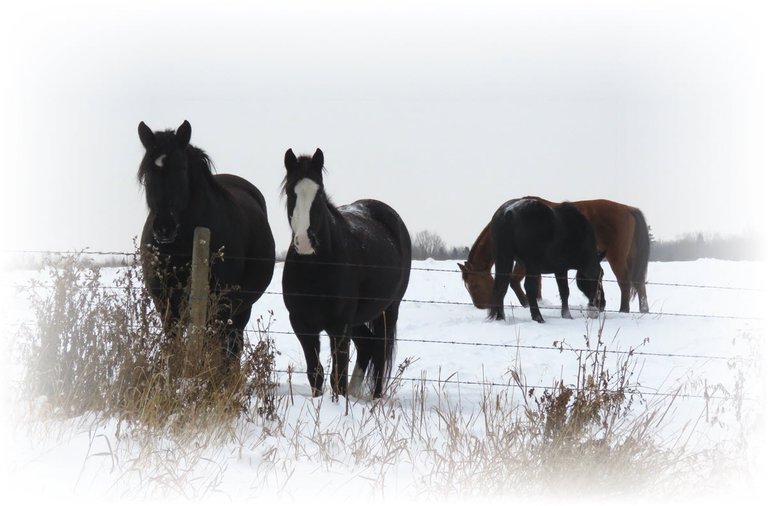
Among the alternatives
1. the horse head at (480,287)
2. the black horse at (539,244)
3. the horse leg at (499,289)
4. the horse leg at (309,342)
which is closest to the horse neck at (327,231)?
the horse leg at (309,342)

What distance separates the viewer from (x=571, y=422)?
4637mm

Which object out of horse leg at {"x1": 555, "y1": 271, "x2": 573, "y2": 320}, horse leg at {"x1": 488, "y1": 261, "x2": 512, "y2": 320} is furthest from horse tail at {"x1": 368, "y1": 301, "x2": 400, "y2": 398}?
horse leg at {"x1": 555, "y1": 271, "x2": 573, "y2": 320}

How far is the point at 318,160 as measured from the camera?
20.4ft

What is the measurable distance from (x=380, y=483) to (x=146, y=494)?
3.84ft

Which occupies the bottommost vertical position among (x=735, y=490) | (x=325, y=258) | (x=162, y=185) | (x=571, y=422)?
(x=735, y=490)

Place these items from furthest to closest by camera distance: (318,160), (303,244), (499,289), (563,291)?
(563,291), (499,289), (318,160), (303,244)

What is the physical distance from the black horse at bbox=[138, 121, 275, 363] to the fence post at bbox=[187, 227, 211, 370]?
0.11 metres

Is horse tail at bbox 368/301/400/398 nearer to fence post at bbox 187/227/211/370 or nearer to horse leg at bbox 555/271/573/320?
fence post at bbox 187/227/211/370

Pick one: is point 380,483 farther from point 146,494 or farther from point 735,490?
point 735,490

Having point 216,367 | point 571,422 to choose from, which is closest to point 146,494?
point 216,367

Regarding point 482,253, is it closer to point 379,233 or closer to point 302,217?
point 379,233

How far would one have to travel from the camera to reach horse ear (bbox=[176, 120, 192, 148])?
6258 millimetres

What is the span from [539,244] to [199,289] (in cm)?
820

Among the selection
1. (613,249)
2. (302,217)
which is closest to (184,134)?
(302,217)
